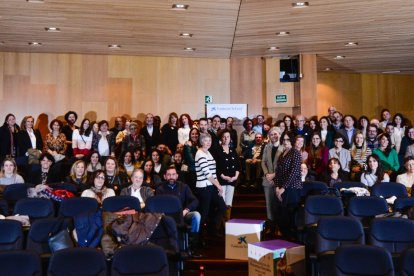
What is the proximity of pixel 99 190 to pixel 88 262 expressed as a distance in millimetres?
2195

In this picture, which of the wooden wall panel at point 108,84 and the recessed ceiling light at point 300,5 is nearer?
the recessed ceiling light at point 300,5

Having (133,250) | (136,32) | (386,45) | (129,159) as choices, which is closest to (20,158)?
(129,159)

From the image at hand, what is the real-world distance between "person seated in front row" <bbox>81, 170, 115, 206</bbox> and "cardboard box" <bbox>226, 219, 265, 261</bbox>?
5.08ft

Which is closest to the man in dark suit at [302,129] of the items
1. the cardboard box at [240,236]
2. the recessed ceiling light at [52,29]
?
the cardboard box at [240,236]

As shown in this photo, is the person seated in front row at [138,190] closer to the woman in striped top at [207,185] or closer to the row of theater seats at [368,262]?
the woman in striped top at [207,185]

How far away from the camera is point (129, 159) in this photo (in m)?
6.88

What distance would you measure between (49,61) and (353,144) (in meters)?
6.72

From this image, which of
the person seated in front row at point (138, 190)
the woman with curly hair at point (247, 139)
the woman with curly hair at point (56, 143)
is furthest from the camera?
the woman with curly hair at point (247, 139)

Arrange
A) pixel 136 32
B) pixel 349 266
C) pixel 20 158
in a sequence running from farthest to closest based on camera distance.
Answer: pixel 136 32
pixel 20 158
pixel 349 266

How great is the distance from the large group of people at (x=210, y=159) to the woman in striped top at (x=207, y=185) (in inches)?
0.5

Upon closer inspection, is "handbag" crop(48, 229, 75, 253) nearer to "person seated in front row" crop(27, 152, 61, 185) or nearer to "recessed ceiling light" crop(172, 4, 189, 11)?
"person seated in front row" crop(27, 152, 61, 185)

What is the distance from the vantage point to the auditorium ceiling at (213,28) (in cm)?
670

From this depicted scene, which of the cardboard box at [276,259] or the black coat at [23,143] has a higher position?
the black coat at [23,143]

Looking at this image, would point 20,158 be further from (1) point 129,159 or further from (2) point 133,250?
(2) point 133,250
